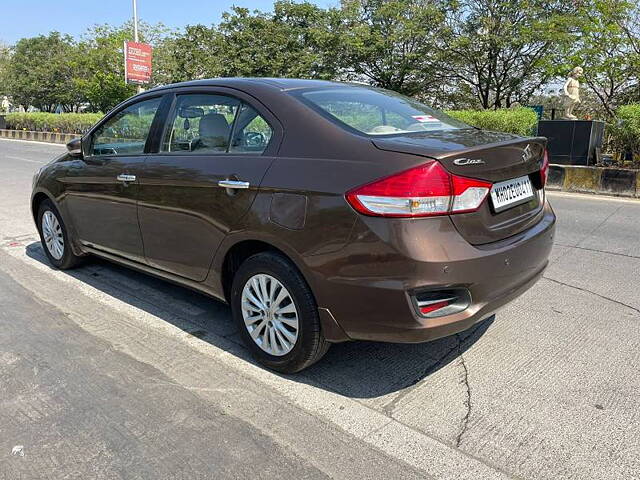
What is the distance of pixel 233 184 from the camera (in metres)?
3.03

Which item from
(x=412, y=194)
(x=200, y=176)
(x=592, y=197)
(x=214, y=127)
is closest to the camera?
(x=412, y=194)

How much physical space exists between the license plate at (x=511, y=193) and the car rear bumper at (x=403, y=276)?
8.4 inches

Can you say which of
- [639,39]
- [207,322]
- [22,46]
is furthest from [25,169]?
[22,46]

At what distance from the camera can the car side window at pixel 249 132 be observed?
3055 millimetres

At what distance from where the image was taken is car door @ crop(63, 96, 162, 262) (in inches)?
153

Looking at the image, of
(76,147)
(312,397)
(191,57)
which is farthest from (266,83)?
(191,57)

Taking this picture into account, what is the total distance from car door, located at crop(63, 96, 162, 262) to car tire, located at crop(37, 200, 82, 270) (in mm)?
311

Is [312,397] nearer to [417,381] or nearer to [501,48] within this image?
[417,381]

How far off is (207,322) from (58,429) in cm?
138

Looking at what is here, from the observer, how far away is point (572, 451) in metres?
2.36

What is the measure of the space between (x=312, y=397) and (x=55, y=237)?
3368mm

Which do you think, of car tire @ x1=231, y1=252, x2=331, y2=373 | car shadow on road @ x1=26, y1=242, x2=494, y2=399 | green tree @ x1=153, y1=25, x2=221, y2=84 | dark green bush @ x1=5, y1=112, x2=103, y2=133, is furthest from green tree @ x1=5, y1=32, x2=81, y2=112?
car tire @ x1=231, y1=252, x2=331, y2=373

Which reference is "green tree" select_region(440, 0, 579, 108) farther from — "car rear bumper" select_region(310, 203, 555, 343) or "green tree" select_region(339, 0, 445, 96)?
"car rear bumper" select_region(310, 203, 555, 343)

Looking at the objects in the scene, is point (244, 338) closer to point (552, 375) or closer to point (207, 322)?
point (207, 322)
